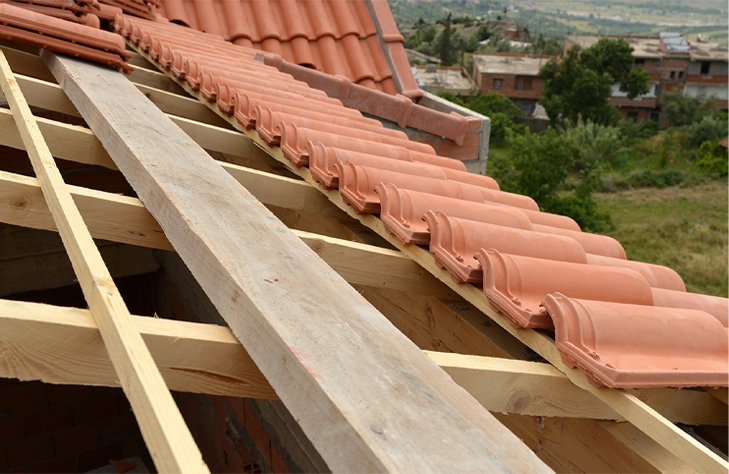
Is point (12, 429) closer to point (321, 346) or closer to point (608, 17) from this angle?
point (321, 346)

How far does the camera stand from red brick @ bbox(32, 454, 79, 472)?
618cm

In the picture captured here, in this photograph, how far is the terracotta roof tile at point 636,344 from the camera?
1.64 metres

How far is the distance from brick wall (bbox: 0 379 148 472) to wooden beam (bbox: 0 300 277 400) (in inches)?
206

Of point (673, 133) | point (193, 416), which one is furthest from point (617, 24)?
point (193, 416)

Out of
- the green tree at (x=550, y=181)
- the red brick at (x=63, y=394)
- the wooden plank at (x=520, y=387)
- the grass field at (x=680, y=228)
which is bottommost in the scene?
the grass field at (x=680, y=228)

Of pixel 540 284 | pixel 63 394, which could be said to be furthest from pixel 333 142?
pixel 63 394

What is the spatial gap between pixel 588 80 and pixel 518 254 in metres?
44.9

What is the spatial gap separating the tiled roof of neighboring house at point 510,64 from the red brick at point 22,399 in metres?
50.7

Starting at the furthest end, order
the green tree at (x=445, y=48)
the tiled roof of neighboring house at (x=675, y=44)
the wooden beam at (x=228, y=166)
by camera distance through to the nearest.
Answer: the green tree at (x=445, y=48), the tiled roof of neighboring house at (x=675, y=44), the wooden beam at (x=228, y=166)

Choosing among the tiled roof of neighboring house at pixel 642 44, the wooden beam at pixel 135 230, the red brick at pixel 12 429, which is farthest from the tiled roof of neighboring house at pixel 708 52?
the wooden beam at pixel 135 230

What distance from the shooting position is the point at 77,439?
636 cm

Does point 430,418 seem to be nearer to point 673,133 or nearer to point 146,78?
point 146,78

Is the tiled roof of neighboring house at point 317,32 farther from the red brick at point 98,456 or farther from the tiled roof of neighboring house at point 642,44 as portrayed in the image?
the tiled roof of neighboring house at point 642,44

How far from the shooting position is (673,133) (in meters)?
42.3
